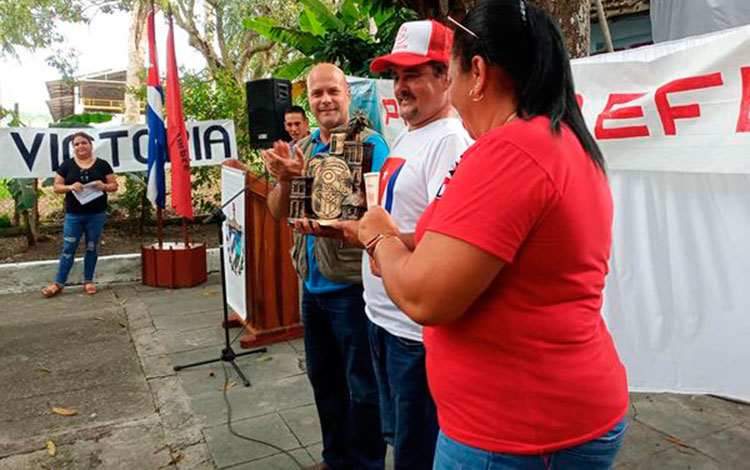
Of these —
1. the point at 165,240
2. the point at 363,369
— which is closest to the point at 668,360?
the point at 363,369

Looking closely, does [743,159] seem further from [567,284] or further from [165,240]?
[165,240]

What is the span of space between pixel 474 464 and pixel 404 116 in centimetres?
127

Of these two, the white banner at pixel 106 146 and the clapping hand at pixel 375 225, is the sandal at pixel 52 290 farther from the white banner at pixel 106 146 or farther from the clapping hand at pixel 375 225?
the clapping hand at pixel 375 225

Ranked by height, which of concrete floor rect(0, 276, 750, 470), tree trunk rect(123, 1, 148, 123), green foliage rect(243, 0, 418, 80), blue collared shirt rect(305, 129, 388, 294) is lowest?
concrete floor rect(0, 276, 750, 470)

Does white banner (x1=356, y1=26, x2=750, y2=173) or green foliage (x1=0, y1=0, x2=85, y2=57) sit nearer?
white banner (x1=356, y1=26, x2=750, y2=173)

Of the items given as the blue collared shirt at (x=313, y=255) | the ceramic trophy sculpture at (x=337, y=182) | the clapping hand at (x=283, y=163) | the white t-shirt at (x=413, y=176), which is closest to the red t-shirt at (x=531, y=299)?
the white t-shirt at (x=413, y=176)

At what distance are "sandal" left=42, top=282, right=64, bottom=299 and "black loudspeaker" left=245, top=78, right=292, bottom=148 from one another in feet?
12.4

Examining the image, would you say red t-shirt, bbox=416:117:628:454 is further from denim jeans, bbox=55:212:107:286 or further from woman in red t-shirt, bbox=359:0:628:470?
denim jeans, bbox=55:212:107:286

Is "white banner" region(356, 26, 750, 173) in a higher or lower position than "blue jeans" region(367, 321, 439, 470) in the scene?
higher

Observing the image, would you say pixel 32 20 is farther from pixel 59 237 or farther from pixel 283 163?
pixel 283 163

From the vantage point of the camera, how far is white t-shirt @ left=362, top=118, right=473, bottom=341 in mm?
1867

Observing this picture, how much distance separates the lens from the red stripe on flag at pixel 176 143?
642 centimetres

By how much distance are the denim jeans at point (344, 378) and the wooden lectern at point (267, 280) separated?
2.00 m

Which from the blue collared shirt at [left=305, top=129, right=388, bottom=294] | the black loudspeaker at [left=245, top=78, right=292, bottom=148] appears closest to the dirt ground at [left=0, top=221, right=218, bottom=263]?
the black loudspeaker at [left=245, top=78, right=292, bottom=148]
